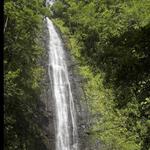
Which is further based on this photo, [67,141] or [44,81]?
[44,81]

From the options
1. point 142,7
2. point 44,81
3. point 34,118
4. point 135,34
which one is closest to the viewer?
point 135,34

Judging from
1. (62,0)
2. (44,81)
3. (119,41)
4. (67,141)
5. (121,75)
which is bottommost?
(67,141)

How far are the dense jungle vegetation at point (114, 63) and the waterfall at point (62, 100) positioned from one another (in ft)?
4.00

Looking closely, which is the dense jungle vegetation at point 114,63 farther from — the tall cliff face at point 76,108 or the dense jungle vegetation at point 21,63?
the dense jungle vegetation at point 21,63

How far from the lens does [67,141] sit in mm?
20125

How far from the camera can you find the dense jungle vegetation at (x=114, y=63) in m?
5.24

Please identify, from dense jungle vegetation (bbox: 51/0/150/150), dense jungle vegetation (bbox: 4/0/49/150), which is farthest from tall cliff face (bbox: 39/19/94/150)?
dense jungle vegetation (bbox: 4/0/49/150)

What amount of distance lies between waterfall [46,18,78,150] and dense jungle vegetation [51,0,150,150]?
122cm

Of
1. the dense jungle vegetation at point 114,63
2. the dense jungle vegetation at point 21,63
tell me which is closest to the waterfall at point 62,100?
the dense jungle vegetation at point 114,63

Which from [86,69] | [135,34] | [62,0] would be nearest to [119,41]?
[135,34]

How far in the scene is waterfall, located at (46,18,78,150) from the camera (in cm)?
2025

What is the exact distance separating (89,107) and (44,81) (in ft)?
13.0

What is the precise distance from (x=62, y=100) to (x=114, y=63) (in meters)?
17.9

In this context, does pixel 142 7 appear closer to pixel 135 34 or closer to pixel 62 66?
pixel 62 66
